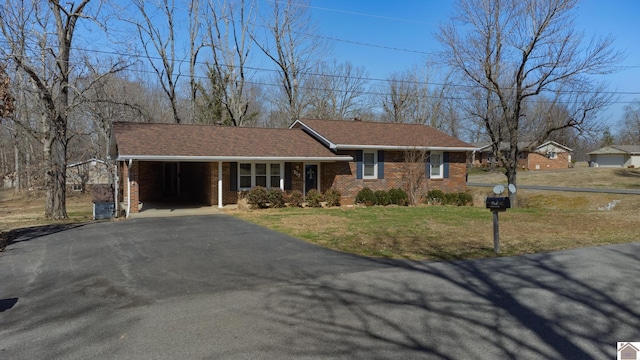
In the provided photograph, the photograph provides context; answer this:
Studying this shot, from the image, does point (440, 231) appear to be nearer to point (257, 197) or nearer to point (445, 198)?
point (257, 197)

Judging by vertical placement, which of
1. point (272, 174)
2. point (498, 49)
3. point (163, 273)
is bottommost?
point (163, 273)

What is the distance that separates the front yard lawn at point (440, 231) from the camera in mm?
9016

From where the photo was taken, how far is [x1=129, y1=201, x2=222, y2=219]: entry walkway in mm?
16078

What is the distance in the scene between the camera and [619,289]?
5855mm

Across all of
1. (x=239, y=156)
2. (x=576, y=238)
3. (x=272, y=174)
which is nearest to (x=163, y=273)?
(x=576, y=238)

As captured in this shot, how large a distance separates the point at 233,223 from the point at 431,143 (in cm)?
1298

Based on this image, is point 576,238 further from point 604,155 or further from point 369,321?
point 604,155

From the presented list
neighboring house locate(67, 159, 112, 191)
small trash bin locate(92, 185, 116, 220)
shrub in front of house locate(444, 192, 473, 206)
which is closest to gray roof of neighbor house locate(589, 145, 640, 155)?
shrub in front of house locate(444, 192, 473, 206)

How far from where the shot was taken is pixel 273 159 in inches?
735

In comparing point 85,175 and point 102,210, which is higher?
point 85,175

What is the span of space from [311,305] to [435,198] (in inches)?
679

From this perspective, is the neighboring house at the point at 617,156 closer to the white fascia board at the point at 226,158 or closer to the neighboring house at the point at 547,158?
the neighboring house at the point at 547,158

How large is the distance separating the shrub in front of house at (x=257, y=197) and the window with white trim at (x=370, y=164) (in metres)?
5.91

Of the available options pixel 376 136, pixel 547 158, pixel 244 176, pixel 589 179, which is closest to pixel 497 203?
pixel 244 176
